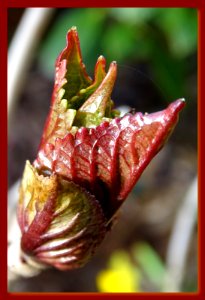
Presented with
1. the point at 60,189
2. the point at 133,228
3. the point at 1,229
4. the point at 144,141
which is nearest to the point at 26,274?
the point at 1,229

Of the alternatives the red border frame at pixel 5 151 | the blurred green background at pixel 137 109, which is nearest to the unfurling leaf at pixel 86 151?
the red border frame at pixel 5 151

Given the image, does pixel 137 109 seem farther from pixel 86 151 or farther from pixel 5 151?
pixel 86 151

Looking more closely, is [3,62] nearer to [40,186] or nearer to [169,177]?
[40,186]

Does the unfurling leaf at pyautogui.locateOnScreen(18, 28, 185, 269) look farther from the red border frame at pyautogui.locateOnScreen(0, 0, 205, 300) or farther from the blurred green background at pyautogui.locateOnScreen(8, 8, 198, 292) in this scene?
the blurred green background at pyautogui.locateOnScreen(8, 8, 198, 292)

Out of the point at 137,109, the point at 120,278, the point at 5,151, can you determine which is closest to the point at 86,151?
the point at 5,151

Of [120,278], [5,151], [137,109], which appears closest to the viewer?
[5,151]
